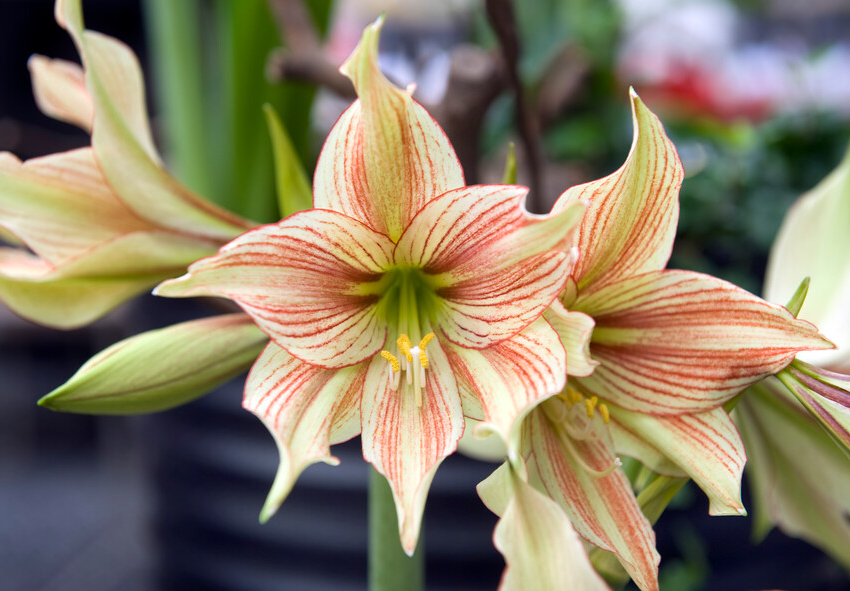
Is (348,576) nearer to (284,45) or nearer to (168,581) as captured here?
(168,581)

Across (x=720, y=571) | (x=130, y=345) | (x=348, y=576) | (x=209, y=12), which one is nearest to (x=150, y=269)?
(x=130, y=345)

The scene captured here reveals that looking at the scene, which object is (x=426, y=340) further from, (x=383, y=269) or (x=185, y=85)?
(x=185, y=85)

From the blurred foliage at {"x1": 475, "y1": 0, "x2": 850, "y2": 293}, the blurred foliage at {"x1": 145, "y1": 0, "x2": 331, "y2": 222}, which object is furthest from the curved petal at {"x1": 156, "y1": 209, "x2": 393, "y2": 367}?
the blurred foliage at {"x1": 145, "y1": 0, "x2": 331, "y2": 222}

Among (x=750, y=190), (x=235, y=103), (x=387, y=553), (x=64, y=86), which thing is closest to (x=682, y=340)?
(x=387, y=553)

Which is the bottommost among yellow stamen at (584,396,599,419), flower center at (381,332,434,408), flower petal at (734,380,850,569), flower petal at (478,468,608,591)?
flower petal at (734,380,850,569)

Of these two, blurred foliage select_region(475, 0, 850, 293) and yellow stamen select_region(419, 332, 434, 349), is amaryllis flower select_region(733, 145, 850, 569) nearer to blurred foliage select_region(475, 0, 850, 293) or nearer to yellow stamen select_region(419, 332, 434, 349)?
yellow stamen select_region(419, 332, 434, 349)
